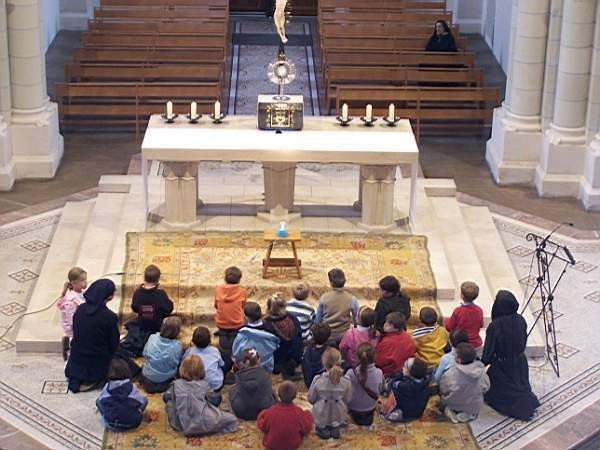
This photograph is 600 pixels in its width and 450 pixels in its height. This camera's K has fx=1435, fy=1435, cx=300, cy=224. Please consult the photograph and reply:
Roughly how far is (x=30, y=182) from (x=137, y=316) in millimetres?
5100

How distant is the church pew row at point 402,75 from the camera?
20500 mm

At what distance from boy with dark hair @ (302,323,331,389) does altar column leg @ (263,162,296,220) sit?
10.4ft

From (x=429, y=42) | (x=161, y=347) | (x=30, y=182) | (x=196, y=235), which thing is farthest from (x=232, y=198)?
(x=429, y=42)

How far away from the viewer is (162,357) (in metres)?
12.4

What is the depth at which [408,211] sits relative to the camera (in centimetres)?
1605

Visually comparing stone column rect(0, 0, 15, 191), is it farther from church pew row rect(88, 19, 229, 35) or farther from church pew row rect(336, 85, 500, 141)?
church pew row rect(88, 19, 229, 35)

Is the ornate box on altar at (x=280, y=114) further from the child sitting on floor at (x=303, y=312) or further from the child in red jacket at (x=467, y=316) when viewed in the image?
the child in red jacket at (x=467, y=316)

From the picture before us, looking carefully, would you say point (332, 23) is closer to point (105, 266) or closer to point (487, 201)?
point (487, 201)

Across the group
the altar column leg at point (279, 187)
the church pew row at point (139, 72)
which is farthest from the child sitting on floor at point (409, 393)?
the church pew row at point (139, 72)

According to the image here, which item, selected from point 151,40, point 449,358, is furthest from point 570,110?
point 151,40

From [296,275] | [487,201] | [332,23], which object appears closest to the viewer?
[296,275]

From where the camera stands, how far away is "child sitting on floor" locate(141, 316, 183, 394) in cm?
1233

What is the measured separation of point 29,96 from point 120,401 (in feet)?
22.2

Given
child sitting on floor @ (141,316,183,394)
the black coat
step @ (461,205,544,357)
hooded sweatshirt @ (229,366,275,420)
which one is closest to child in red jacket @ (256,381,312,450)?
hooded sweatshirt @ (229,366,275,420)
